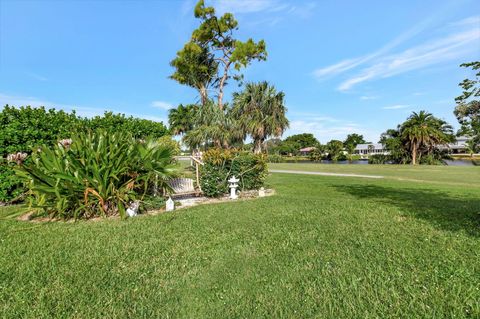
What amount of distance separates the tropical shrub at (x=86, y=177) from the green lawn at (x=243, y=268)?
58cm

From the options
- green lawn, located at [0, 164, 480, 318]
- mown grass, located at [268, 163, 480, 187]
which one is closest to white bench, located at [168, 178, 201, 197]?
green lawn, located at [0, 164, 480, 318]

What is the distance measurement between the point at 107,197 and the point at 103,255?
2.56 m

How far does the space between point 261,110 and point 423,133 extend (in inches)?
1067

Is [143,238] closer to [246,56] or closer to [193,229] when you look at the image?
[193,229]

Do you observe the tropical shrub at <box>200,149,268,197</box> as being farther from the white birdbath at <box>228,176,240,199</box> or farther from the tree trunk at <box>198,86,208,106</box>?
the tree trunk at <box>198,86,208,106</box>

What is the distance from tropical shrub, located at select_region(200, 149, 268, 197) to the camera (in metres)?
8.84

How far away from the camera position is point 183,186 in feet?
32.7

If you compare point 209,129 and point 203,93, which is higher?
point 203,93

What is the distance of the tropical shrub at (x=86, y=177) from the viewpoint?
221 inches

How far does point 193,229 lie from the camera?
15.9 ft

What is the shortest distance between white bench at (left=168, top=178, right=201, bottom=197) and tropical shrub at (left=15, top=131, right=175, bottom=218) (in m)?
3.10

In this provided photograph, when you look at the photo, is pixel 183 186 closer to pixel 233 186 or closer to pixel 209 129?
pixel 233 186

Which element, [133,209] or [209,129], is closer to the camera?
[133,209]

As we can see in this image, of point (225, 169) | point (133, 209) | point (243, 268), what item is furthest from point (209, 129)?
point (243, 268)
